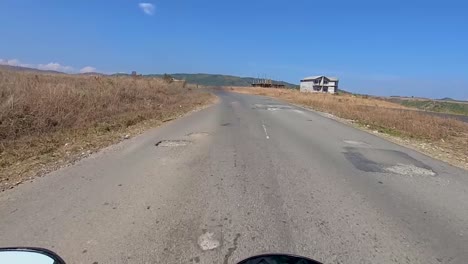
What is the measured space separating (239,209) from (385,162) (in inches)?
211

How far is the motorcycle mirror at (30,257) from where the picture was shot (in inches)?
85.5

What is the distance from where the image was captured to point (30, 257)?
87.4 inches

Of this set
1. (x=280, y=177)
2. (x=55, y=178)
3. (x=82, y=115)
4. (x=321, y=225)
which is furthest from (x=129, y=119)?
(x=321, y=225)

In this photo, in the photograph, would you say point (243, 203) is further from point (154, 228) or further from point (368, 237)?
point (368, 237)

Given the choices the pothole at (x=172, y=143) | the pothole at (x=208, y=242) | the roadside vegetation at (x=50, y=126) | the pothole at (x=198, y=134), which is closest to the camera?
the pothole at (x=208, y=242)

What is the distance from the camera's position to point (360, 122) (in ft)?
66.3

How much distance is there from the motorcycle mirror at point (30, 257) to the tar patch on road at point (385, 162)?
7065 mm

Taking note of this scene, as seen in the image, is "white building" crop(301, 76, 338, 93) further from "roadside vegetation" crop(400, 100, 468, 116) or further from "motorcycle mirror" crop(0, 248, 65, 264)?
"motorcycle mirror" crop(0, 248, 65, 264)

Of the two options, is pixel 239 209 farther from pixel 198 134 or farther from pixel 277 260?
pixel 198 134

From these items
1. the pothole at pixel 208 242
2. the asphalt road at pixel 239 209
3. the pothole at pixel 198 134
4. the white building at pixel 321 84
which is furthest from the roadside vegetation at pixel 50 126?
the white building at pixel 321 84

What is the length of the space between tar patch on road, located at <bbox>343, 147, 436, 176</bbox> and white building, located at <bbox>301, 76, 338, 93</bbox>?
98.5 m

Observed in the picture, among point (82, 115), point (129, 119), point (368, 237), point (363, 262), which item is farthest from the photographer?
point (129, 119)

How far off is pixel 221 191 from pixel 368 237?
2451 mm

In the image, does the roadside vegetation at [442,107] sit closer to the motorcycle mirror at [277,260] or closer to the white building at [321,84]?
the white building at [321,84]
